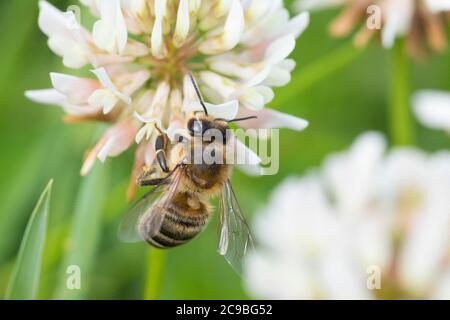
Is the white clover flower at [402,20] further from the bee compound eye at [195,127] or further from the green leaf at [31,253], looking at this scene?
the green leaf at [31,253]

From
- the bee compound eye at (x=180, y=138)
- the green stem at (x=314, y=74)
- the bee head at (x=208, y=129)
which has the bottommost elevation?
the bee compound eye at (x=180, y=138)

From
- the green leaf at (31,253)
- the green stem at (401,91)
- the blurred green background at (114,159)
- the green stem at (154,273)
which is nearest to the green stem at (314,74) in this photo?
the blurred green background at (114,159)

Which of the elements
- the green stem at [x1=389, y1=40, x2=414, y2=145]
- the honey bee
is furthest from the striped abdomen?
the green stem at [x1=389, y1=40, x2=414, y2=145]

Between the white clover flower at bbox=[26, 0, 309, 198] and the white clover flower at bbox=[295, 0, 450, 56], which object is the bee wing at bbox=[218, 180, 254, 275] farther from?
the white clover flower at bbox=[295, 0, 450, 56]

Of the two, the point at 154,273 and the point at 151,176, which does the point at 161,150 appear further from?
the point at 154,273

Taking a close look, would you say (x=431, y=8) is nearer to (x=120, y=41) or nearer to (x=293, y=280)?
(x=293, y=280)

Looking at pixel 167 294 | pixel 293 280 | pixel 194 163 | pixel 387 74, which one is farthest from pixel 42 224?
pixel 387 74
